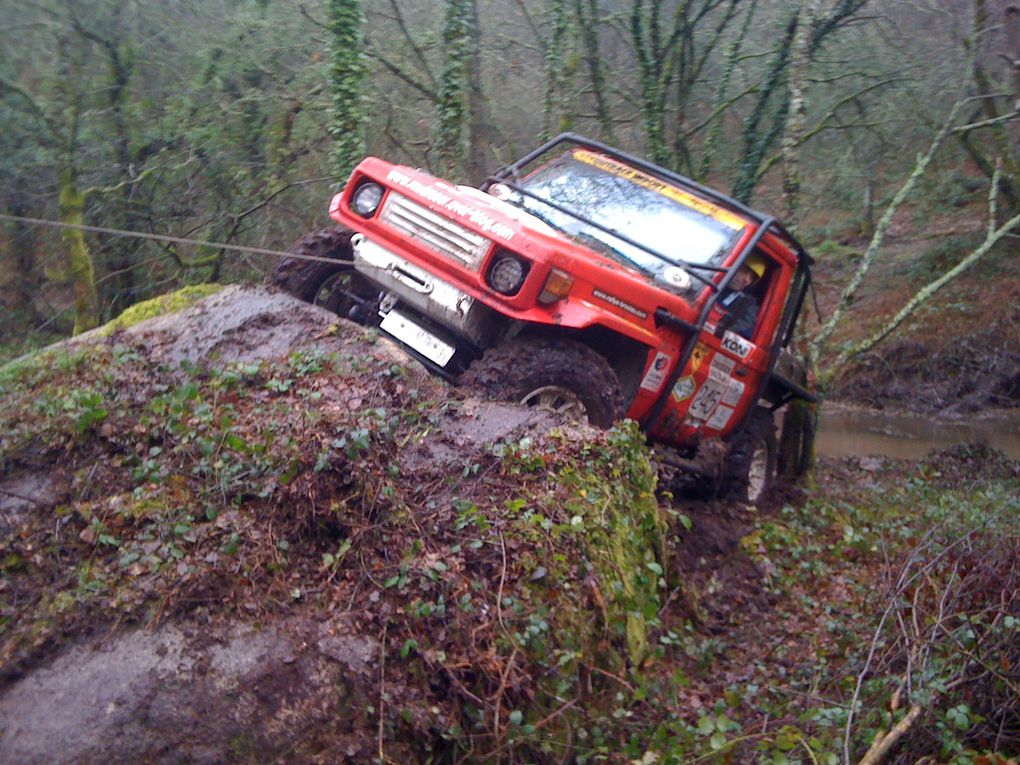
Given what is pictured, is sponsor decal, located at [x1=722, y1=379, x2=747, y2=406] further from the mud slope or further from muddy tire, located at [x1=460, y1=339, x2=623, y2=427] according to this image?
the mud slope

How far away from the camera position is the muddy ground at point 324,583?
3.60m

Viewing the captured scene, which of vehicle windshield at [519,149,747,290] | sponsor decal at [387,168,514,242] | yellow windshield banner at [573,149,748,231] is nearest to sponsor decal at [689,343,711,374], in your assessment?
vehicle windshield at [519,149,747,290]

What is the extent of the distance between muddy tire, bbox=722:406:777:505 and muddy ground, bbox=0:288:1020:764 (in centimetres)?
298

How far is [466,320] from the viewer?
655cm

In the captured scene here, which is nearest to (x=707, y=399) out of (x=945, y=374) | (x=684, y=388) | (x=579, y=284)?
(x=684, y=388)

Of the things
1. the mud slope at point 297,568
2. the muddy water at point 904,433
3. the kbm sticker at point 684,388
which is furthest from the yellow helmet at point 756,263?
the muddy water at point 904,433

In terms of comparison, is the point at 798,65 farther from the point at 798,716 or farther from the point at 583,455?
the point at 798,716

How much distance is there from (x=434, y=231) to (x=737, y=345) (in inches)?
104

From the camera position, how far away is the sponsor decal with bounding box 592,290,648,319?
649 centimetres

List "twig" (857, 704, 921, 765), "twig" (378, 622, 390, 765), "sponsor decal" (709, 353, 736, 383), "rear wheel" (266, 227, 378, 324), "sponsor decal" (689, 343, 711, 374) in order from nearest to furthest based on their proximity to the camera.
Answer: "twig" (378, 622, 390, 765), "twig" (857, 704, 921, 765), "rear wheel" (266, 227, 378, 324), "sponsor decal" (689, 343, 711, 374), "sponsor decal" (709, 353, 736, 383)

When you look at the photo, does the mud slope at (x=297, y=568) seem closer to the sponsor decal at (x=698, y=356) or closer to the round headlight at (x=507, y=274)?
the round headlight at (x=507, y=274)

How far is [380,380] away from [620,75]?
40.8 feet

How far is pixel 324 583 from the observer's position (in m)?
4.07

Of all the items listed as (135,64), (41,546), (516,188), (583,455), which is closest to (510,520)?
(583,455)
